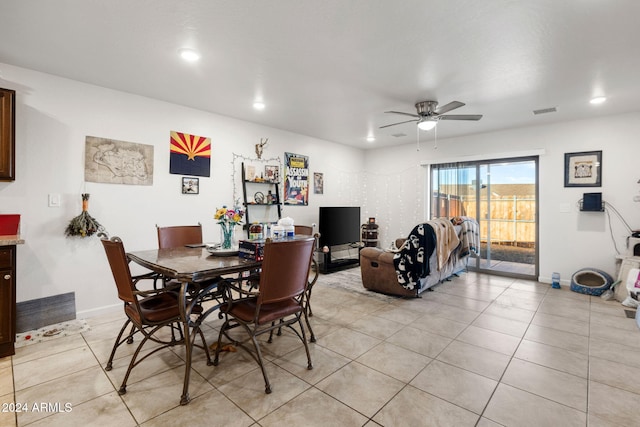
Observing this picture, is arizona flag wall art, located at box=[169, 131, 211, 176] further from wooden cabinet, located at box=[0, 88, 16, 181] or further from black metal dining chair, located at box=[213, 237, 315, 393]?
black metal dining chair, located at box=[213, 237, 315, 393]

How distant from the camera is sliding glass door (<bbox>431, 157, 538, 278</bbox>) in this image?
16.6 ft

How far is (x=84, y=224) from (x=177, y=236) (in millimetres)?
979

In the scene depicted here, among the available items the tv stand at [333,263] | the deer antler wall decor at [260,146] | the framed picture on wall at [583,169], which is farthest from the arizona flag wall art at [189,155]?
the framed picture on wall at [583,169]

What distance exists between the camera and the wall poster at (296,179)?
5.30m

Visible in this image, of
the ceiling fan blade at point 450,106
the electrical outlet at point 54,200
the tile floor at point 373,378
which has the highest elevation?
the ceiling fan blade at point 450,106

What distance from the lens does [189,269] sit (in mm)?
1894

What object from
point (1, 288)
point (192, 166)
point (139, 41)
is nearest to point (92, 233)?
point (1, 288)

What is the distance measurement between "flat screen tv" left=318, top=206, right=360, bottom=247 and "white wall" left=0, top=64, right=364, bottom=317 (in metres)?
1.92

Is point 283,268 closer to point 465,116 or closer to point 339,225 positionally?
point 465,116

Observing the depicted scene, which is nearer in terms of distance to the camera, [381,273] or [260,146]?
[381,273]

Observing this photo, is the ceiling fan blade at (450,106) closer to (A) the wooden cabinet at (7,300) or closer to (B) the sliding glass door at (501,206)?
(B) the sliding glass door at (501,206)

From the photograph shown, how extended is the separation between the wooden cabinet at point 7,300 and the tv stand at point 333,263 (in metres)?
3.99

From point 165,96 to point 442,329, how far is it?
412 centimetres

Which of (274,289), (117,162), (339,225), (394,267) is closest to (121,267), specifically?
(274,289)
